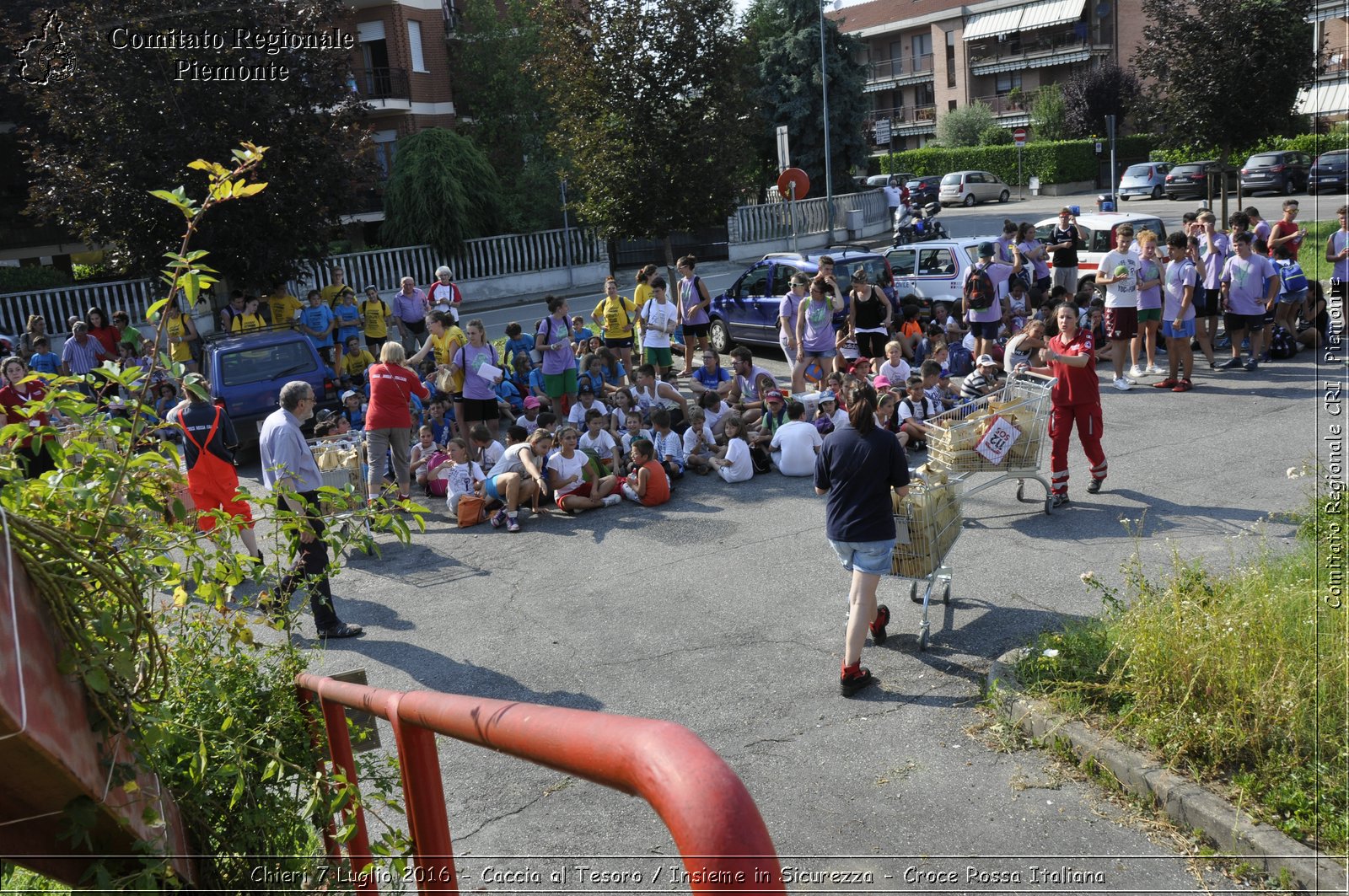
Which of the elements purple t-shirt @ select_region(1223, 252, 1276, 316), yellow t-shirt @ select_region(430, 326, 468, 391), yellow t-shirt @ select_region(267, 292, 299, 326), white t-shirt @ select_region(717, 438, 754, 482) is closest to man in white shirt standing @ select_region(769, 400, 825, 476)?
white t-shirt @ select_region(717, 438, 754, 482)

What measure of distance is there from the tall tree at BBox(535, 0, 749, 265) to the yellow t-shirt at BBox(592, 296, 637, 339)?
6633 mm

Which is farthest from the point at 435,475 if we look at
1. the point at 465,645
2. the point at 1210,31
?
the point at 1210,31

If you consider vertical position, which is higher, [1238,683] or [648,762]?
[648,762]

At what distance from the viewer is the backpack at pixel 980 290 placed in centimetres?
1534

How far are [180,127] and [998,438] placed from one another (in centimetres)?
1702

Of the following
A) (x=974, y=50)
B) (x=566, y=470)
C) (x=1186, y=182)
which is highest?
(x=974, y=50)

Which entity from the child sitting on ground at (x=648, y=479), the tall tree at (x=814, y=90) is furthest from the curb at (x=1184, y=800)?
the tall tree at (x=814, y=90)

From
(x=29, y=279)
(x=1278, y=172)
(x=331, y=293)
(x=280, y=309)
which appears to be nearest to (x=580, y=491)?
(x=331, y=293)

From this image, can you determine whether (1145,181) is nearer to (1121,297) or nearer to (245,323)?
(1121,297)

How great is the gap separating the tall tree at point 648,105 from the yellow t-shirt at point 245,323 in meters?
7.36

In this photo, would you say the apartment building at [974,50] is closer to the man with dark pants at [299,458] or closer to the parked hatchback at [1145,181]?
the parked hatchback at [1145,181]

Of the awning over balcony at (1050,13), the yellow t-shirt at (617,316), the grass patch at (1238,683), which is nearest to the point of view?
the grass patch at (1238,683)

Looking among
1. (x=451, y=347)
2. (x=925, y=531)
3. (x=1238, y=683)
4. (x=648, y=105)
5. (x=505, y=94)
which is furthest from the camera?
(x=505, y=94)

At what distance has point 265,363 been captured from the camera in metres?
15.1
